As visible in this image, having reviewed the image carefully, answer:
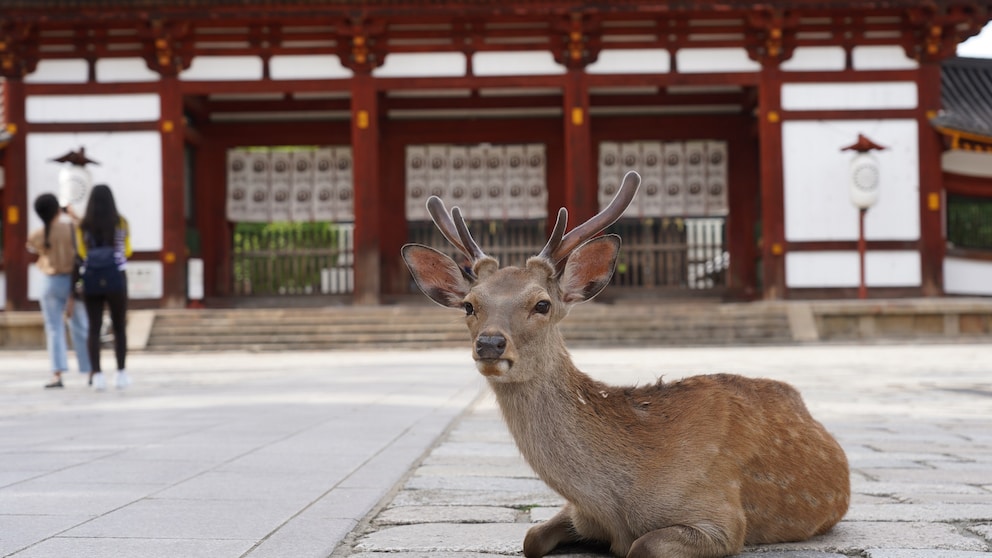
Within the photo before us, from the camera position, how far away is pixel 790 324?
16078 mm

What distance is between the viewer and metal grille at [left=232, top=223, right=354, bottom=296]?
1984 centimetres

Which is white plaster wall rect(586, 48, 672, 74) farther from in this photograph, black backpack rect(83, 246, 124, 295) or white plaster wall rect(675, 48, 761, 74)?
black backpack rect(83, 246, 124, 295)

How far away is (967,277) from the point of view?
17734 mm

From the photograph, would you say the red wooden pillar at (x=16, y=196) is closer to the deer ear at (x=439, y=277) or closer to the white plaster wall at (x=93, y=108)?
the white plaster wall at (x=93, y=108)

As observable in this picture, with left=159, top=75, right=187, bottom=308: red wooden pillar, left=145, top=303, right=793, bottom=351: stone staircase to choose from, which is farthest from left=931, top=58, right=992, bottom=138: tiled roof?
left=159, top=75, right=187, bottom=308: red wooden pillar

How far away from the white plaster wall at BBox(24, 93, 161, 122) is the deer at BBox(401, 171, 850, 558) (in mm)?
15753

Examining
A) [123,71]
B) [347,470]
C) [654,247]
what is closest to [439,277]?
[347,470]

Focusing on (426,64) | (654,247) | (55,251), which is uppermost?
(426,64)

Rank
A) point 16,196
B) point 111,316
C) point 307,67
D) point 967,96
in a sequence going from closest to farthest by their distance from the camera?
point 111,316
point 16,196
point 307,67
point 967,96

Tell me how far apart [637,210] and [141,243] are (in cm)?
937

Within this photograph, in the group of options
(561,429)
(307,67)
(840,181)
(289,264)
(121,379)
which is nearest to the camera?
(561,429)

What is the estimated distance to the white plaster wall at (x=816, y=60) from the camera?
17422mm

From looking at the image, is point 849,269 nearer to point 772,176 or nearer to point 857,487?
point 772,176

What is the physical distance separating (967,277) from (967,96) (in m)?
3.79
